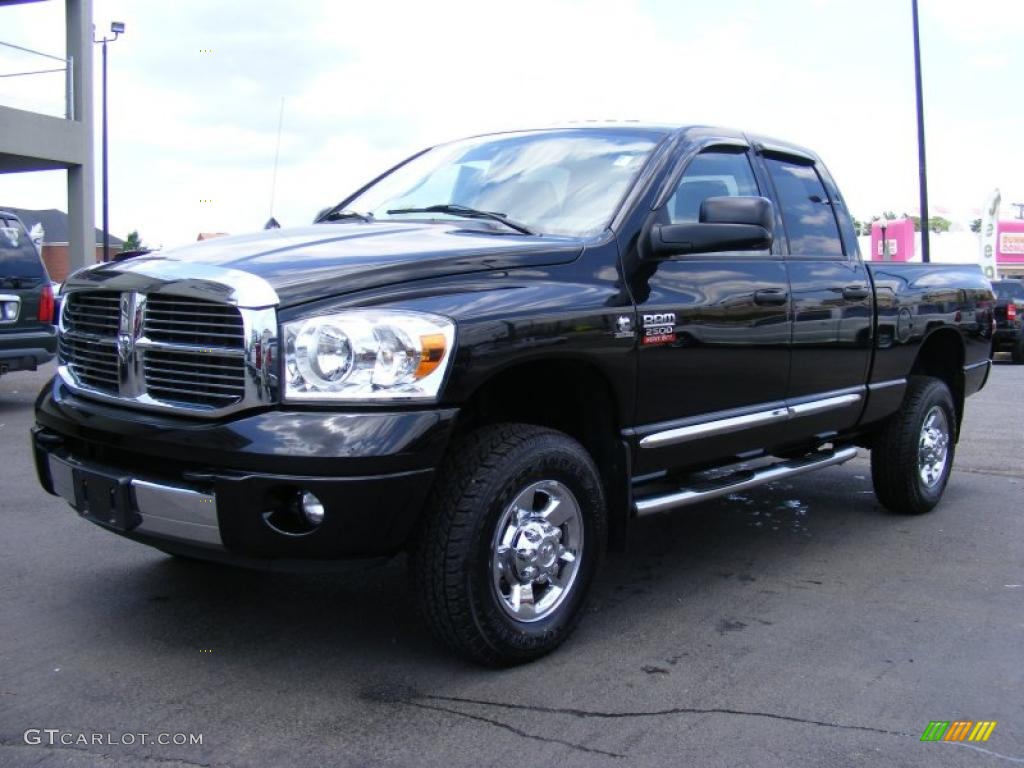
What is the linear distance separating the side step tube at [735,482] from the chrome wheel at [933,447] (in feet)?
2.26

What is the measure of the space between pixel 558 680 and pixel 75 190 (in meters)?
21.3

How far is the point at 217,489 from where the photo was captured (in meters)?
3.23

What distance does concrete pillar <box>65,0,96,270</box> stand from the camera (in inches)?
863

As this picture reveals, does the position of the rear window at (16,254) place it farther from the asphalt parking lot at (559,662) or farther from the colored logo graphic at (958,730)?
the colored logo graphic at (958,730)

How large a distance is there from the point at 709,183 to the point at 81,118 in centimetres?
2004

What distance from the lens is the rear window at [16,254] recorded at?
9.56 meters

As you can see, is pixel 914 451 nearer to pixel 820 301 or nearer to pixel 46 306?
pixel 820 301

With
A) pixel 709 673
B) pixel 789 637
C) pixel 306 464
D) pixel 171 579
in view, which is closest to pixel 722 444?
pixel 789 637

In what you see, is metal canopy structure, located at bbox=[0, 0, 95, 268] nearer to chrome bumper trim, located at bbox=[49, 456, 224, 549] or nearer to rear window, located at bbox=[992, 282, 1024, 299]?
rear window, located at bbox=[992, 282, 1024, 299]

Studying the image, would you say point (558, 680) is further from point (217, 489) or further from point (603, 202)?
point (603, 202)

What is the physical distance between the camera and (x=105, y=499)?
3516 mm

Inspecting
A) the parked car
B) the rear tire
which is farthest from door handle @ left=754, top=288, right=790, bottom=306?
the parked car

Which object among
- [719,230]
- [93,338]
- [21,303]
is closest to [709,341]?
[719,230]

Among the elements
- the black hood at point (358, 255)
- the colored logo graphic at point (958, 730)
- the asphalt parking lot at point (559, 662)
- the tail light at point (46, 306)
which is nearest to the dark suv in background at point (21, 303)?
the tail light at point (46, 306)
